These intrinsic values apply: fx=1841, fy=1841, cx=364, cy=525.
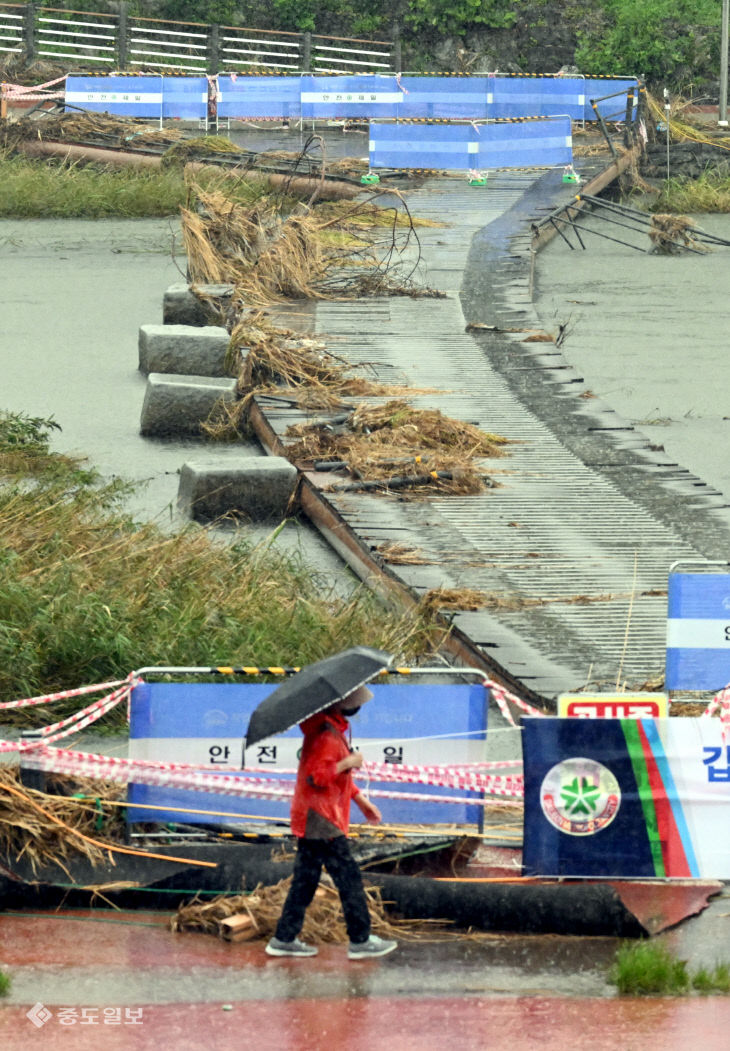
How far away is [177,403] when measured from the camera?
14883 mm

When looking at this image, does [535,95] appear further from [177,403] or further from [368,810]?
[368,810]

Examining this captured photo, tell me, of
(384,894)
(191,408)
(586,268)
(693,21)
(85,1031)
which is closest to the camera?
(85,1031)

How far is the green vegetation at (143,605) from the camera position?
Answer: 820cm

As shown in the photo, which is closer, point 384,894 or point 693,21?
point 384,894

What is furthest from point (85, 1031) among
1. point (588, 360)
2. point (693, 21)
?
point (693, 21)

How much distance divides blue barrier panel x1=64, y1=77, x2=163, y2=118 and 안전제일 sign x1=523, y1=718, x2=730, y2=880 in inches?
1016

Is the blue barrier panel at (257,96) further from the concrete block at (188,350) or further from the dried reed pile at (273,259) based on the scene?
the concrete block at (188,350)

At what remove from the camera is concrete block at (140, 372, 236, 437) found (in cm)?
1484

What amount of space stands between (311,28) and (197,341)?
2454 cm

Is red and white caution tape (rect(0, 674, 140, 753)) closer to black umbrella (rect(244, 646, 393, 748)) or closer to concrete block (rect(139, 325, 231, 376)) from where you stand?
black umbrella (rect(244, 646, 393, 748))

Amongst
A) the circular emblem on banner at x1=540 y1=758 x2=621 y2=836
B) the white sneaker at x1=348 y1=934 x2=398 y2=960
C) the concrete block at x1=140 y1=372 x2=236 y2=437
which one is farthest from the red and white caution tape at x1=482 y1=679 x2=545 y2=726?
the concrete block at x1=140 y1=372 x2=236 y2=437

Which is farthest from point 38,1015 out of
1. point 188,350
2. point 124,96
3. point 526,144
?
point 124,96

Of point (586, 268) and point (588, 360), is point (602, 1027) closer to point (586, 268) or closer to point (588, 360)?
point (588, 360)

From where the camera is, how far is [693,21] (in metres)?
37.8
